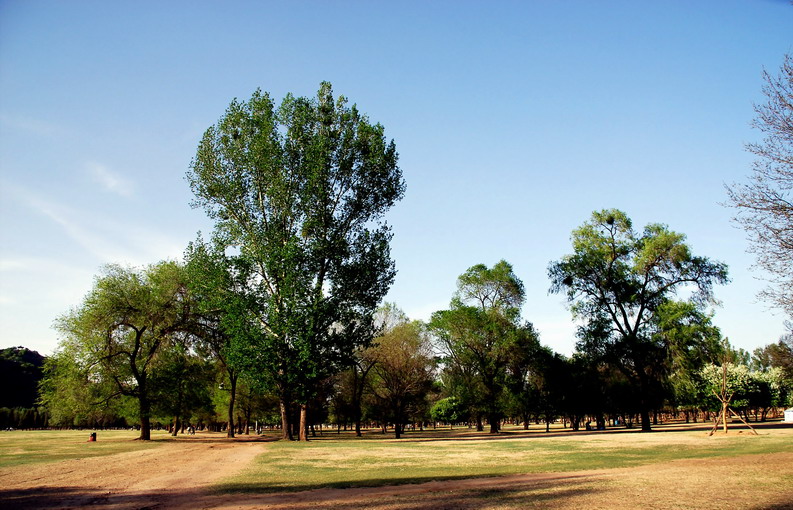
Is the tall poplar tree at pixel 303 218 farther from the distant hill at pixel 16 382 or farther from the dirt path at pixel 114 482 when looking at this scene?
the distant hill at pixel 16 382

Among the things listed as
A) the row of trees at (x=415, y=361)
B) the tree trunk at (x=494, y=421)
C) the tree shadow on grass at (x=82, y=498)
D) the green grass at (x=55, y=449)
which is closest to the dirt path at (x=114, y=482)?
the tree shadow on grass at (x=82, y=498)

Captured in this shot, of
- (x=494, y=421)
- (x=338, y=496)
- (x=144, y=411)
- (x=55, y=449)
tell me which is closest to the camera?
(x=338, y=496)

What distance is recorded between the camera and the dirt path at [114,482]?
12383 mm

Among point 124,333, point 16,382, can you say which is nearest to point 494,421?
point 124,333

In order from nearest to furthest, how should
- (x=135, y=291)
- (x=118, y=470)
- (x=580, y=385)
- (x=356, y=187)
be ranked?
(x=118, y=470)
(x=356, y=187)
(x=135, y=291)
(x=580, y=385)

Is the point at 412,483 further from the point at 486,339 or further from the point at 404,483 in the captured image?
the point at 486,339

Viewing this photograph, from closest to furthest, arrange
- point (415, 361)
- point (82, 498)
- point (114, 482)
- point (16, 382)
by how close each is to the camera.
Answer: point (82, 498)
point (114, 482)
point (415, 361)
point (16, 382)

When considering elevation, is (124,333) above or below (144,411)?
above

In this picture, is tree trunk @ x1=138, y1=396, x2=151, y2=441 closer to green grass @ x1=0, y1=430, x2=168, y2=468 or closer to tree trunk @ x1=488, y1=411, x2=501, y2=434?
green grass @ x1=0, y1=430, x2=168, y2=468

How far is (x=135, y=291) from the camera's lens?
46406 millimetres

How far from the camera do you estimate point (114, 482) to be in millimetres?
16219

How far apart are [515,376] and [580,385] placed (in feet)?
31.7

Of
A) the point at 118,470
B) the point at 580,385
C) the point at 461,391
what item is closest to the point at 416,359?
the point at 461,391

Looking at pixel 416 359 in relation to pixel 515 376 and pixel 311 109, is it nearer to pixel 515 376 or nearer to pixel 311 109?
pixel 515 376
